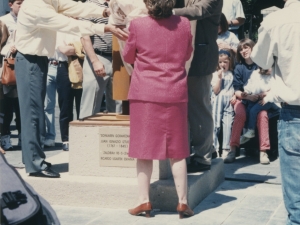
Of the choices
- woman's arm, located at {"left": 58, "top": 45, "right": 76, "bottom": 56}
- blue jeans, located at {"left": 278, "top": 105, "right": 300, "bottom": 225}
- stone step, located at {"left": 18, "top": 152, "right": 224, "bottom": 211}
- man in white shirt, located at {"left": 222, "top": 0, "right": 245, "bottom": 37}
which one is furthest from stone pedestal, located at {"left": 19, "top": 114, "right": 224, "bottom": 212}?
man in white shirt, located at {"left": 222, "top": 0, "right": 245, "bottom": 37}

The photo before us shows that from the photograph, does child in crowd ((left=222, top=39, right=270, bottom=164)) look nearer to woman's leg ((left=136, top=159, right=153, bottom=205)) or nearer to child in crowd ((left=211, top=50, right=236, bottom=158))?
child in crowd ((left=211, top=50, right=236, bottom=158))

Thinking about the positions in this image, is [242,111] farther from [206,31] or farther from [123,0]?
[123,0]

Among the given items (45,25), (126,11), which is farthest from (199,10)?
(45,25)

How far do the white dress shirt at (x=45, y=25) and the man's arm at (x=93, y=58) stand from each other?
0.66 meters

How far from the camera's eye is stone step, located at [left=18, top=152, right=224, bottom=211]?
5688 mm

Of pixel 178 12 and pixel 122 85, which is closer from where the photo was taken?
pixel 178 12

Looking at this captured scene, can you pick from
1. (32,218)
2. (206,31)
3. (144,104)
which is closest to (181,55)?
(144,104)

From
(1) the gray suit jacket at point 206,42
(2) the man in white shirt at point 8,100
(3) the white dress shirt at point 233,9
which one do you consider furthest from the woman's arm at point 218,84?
(2) the man in white shirt at point 8,100

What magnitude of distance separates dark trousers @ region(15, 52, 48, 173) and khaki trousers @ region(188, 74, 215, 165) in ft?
4.48

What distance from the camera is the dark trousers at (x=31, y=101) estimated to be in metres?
5.96

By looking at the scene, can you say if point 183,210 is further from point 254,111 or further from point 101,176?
point 254,111

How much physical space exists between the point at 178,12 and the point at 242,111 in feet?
8.71

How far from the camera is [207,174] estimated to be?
624 cm

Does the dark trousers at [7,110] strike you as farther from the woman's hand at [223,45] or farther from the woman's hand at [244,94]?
the woman's hand at [244,94]
